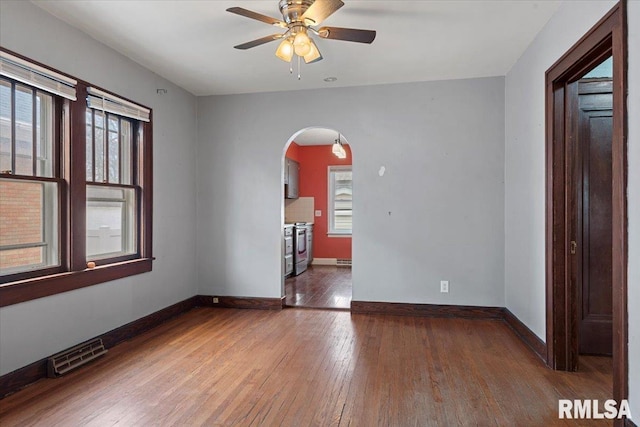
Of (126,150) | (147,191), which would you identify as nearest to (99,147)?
(126,150)

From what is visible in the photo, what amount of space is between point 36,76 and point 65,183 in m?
0.78

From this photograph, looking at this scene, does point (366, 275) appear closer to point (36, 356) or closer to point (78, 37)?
point (36, 356)

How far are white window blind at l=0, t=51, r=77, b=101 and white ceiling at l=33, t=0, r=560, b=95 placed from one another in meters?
0.45

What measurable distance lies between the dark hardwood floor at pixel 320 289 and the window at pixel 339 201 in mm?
1045

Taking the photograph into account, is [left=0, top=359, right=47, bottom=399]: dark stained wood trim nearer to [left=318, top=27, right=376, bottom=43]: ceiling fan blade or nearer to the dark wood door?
[left=318, top=27, right=376, bottom=43]: ceiling fan blade

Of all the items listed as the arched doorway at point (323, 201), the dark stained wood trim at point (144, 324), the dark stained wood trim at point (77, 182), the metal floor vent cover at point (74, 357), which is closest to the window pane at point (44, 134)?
the dark stained wood trim at point (77, 182)

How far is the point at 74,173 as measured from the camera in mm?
2951

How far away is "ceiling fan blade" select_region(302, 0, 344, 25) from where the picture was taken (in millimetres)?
2176

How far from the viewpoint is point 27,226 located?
269cm

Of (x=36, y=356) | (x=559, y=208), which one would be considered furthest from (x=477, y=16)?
(x=36, y=356)

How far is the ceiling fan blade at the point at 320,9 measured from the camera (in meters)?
2.18

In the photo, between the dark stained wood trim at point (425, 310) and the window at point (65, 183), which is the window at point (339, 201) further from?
the window at point (65, 183)

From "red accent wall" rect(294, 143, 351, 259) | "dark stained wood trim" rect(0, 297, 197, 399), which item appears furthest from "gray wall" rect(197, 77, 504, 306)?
"red accent wall" rect(294, 143, 351, 259)

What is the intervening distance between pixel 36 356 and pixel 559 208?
3882mm
